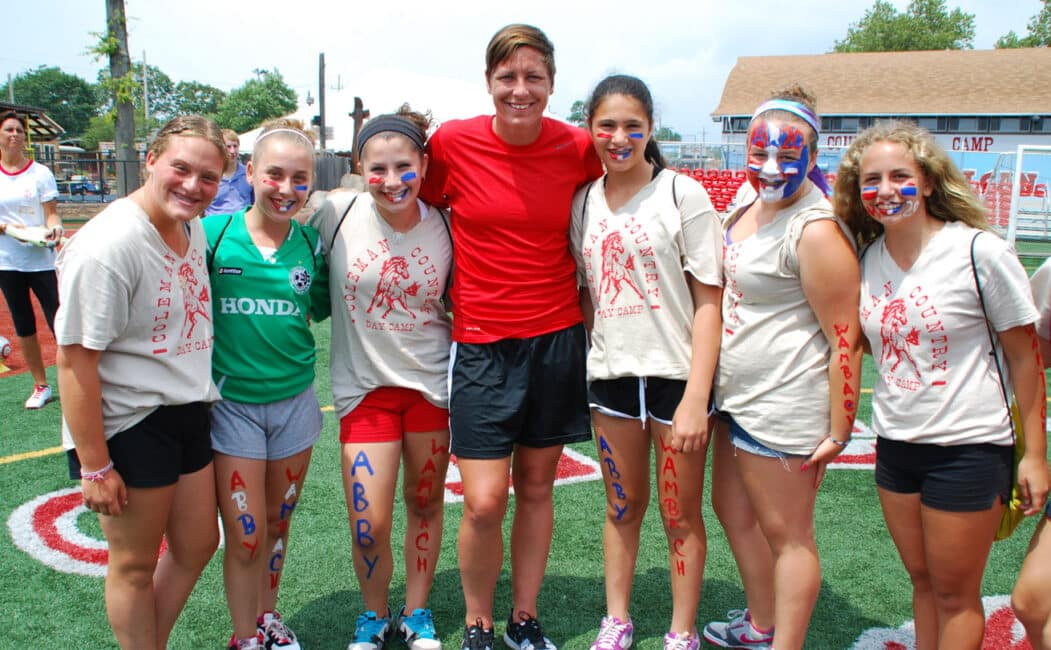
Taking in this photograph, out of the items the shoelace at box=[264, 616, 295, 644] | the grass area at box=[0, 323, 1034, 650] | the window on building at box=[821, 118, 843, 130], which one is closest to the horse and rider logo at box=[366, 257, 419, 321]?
the shoelace at box=[264, 616, 295, 644]

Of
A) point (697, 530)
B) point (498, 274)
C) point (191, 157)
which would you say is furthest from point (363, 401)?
point (697, 530)

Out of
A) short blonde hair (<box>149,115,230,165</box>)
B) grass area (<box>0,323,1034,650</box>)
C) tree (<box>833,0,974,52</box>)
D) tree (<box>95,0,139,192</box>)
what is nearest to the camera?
short blonde hair (<box>149,115,230,165</box>)

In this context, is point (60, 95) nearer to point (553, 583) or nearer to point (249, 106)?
point (249, 106)

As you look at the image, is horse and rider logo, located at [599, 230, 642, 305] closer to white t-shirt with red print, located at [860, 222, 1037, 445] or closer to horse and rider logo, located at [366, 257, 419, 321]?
horse and rider logo, located at [366, 257, 419, 321]

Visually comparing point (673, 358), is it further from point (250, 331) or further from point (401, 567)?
point (401, 567)

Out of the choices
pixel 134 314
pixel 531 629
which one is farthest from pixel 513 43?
pixel 531 629

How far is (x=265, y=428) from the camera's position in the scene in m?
2.93

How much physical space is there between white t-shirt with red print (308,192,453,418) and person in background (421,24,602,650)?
0.09m

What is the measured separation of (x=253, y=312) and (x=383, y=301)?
18.8 inches

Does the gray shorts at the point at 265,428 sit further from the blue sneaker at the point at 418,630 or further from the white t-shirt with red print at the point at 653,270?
the white t-shirt with red print at the point at 653,270

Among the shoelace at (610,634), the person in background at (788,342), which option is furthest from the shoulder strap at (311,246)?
the shoelace at (610,634)

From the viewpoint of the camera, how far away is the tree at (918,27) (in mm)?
50719

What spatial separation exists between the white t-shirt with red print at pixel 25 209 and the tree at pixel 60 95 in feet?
356

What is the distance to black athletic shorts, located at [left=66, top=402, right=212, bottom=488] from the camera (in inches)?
98.2
